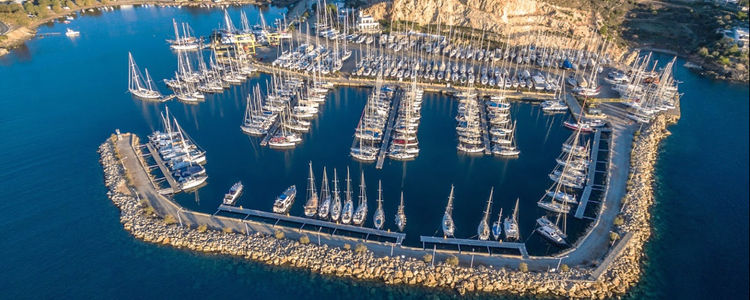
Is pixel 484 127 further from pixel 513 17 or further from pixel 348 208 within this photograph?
pixel 513 17

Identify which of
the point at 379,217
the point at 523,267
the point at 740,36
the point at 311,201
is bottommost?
the point at 523,267

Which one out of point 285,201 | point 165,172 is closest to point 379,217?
point 285,201

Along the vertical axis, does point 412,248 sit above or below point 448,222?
below

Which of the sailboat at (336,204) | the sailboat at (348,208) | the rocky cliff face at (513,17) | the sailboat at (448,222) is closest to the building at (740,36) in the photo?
the rocky cliff face at (513,17)

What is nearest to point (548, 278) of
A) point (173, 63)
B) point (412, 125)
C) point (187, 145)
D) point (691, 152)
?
point (412, 125)

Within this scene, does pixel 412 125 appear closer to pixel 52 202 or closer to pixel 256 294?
pixel 256 294

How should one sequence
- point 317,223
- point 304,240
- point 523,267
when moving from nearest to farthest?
1. point 523,267
2. point 304,240
3. point 317,223

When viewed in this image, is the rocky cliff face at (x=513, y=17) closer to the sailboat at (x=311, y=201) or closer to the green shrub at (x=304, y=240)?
the sailboat at (x=311, y=201)
